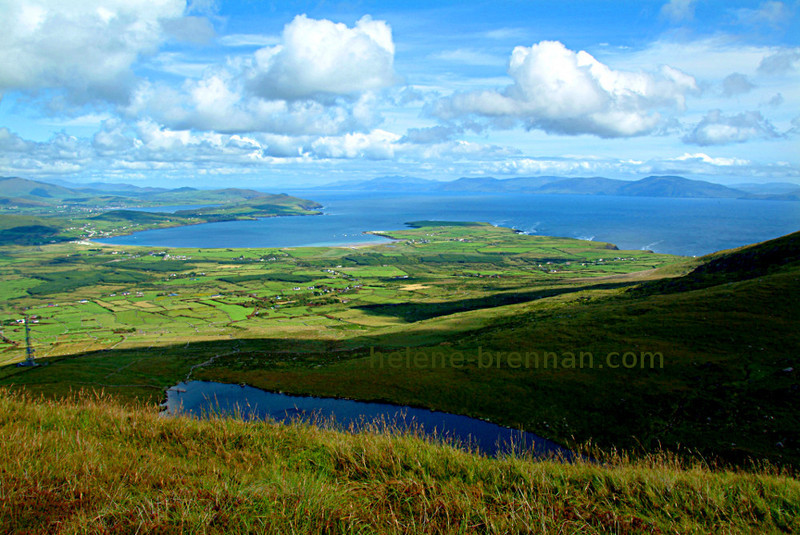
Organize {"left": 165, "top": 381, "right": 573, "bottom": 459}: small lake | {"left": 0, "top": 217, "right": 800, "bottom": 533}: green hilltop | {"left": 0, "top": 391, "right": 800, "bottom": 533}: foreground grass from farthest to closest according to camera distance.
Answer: {"left": 165, "top": 381, "right": 573, "bottom": 459}: small lake
{"left": 0, "top": 217, "right": 800, "bottom": 533}: green hilltop
{"left": 0, "top": 391, "right": 800, "bottom": 533}: foreground grass

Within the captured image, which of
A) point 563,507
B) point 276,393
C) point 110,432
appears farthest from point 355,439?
point 276,393

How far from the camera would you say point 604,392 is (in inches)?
1315

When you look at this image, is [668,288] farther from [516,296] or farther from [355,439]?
[355,439]

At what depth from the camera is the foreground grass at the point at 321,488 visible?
6.11 m

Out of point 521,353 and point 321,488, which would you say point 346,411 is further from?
point 321,488

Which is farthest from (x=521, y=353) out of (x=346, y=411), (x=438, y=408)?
A: (x=346, y=411)

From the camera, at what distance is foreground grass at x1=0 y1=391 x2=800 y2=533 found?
20.1 feet

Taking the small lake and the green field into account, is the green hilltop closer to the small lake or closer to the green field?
the green field

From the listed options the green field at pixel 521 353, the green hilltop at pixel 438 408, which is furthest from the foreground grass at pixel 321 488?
the green field at pixel 521 353

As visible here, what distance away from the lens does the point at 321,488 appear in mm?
6883

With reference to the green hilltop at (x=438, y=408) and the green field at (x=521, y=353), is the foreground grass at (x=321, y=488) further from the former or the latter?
the green field at (x=521, y=353)

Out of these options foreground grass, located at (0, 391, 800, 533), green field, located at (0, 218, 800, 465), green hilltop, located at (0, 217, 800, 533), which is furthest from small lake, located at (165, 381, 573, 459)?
foreground grass, located at (0, 391, 800, 533)

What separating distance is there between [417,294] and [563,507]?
118 m

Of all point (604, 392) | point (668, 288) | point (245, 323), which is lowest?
point (245, 323)
